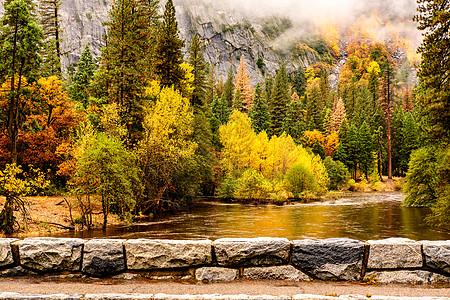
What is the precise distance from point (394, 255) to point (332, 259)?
3.97 ft

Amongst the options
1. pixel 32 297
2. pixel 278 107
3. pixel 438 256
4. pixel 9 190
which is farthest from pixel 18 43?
pixel 278 107

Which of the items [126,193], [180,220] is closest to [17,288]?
[126,193]

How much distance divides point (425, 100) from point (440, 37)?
154 inches

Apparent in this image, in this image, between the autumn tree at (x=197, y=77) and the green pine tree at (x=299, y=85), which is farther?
the green pine tree at (x=299, y=85)

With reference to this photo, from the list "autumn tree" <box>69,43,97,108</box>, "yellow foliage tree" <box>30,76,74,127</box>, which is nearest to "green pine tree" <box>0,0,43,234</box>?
"yellow foliage tree" <box>30,76,74,127</box>

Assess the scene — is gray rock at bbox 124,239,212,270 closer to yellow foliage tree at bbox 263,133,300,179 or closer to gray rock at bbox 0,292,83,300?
gray rock at bbox 0,292,83,300

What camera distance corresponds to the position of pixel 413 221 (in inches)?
870

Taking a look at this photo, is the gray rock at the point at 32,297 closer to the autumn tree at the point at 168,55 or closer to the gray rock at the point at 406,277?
the gray rock at the point at 406,277

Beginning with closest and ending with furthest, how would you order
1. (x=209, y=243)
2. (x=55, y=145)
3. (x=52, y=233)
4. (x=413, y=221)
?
(x=209, y=243)
(x=52, y=233)
(x=413, y=221)
(x=55, y=145)

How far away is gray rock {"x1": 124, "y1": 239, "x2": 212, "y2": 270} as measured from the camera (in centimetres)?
670

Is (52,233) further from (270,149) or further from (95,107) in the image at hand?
(270,149)

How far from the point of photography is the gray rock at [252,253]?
6.68 meters

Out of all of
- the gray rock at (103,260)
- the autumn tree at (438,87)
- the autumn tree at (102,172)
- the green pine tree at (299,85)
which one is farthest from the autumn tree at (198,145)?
the green pine tree at (299,85)

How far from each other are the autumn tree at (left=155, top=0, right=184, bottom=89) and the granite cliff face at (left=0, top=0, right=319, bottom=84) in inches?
4046
